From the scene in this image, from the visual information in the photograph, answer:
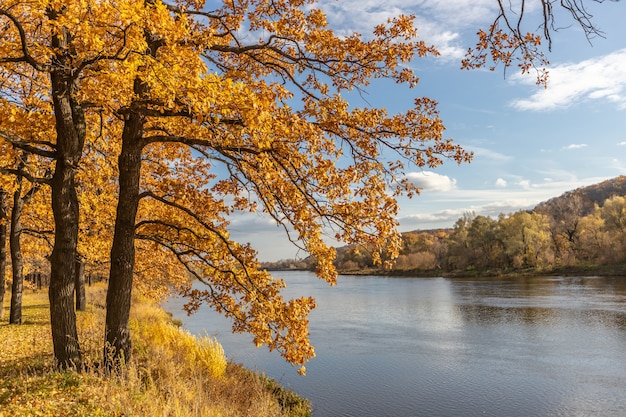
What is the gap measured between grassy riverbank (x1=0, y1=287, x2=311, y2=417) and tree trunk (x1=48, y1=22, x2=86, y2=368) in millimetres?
476

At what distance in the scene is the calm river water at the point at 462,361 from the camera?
13.4 metres

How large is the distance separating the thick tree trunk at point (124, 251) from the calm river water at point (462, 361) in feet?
20.6

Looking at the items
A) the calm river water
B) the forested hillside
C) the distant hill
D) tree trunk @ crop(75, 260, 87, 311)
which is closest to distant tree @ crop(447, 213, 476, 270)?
the forested hillside

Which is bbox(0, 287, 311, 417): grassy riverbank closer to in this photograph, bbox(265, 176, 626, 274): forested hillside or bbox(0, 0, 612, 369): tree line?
bbox(0, 0, 612, 369): tree line

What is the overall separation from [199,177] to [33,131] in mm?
4230

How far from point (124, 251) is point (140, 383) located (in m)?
2.47

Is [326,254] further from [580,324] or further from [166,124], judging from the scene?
[580,324]

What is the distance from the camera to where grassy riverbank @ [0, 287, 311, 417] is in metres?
6.52

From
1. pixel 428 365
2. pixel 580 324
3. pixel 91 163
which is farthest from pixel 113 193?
pixel 580 324

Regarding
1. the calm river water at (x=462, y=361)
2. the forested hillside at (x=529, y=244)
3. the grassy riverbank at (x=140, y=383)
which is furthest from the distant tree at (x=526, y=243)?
the grassy riverbank at (x=140, y=383)

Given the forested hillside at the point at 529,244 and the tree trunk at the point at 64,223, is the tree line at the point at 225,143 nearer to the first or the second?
the tree trunk at the point at 64,223

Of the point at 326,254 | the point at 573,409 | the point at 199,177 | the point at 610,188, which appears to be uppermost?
the point at 610,188

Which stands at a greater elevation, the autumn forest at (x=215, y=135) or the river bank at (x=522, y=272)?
the autumn forest at (x=215, y=135)

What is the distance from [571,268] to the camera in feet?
217
